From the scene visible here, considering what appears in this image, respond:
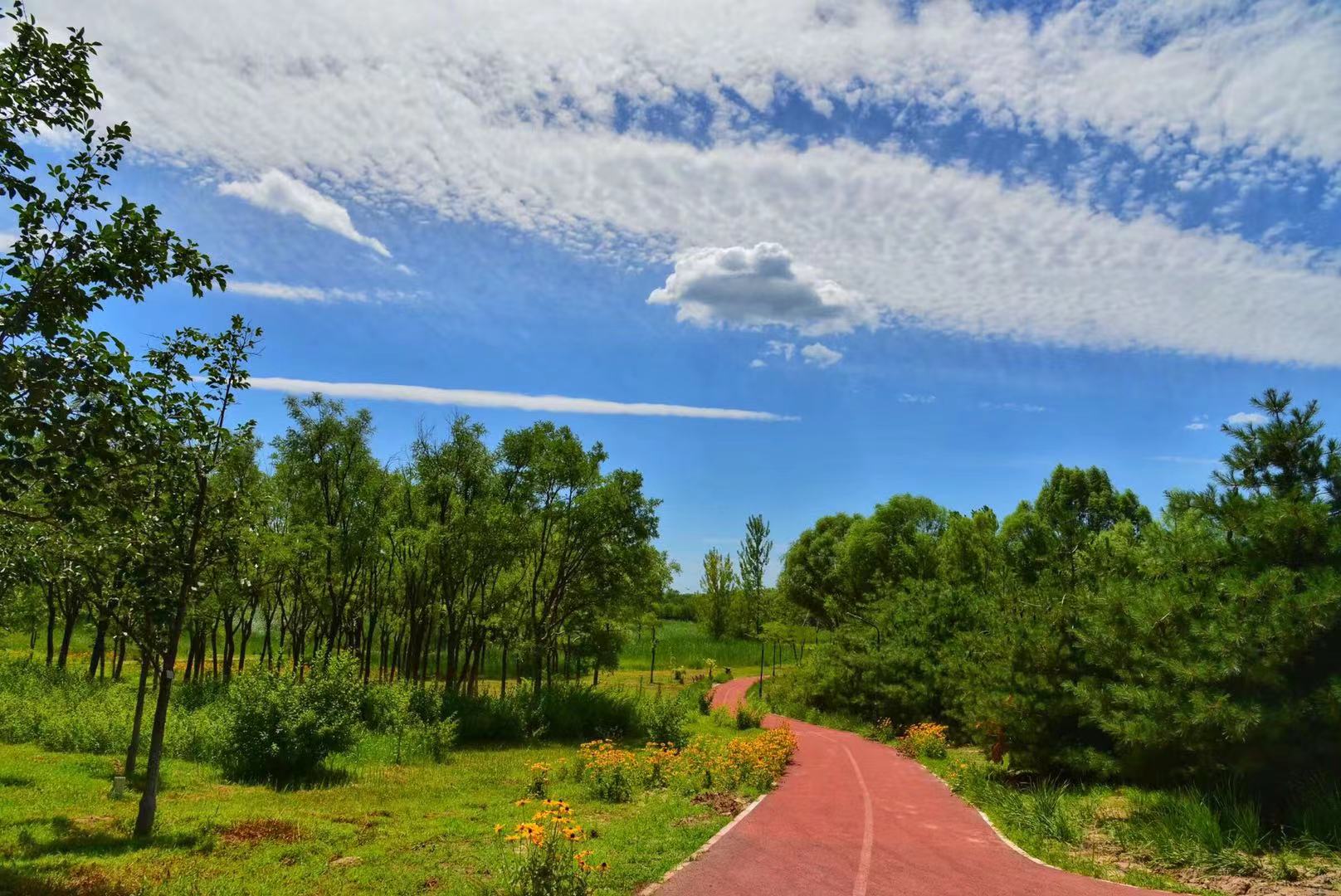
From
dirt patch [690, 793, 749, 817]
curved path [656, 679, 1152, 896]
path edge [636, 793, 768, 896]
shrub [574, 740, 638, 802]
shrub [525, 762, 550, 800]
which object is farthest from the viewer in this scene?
shrub [574, 740, 638, 802]

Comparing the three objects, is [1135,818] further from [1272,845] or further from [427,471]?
[427,471]

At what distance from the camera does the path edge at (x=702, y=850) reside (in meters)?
8.06

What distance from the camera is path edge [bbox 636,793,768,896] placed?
26.5 feet

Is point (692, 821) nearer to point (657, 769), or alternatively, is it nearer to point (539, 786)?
point (539, 786)

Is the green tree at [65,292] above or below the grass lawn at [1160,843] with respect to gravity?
above

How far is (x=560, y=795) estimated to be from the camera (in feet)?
45.1

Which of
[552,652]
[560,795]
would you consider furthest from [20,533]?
[552,652]

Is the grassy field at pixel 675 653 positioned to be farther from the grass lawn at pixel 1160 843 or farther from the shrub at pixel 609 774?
the grass lawn at pixel 1160 843

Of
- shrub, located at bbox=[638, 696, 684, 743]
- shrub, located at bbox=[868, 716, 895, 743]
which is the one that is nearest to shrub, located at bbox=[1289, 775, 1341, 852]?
shrub, located at bbox=[638, 696, 684, 743]

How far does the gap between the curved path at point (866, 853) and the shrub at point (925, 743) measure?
16.8ft

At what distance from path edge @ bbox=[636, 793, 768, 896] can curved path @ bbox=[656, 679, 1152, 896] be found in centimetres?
7

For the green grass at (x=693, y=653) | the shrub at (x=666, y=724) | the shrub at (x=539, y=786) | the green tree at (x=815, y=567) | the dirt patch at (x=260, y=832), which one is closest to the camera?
the dirt patch at (x=260, y=832)

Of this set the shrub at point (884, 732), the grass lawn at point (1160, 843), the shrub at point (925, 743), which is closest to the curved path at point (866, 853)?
the grass lawn at point (1160, 843)

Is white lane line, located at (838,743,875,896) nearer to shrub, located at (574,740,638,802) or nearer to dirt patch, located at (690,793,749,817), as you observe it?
dirt patch, located at (690,793,749,817)
